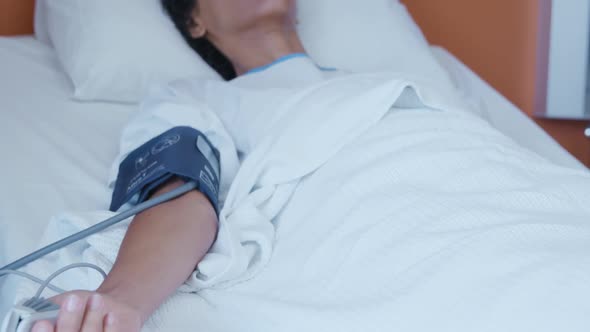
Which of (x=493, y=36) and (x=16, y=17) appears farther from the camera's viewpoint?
(x=493, y=36)

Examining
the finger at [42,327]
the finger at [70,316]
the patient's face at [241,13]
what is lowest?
the patient's face at [241,13]

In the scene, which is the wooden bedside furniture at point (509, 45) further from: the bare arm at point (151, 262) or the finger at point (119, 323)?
the finger at point (119, 323)

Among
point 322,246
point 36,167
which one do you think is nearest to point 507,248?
point 322,246

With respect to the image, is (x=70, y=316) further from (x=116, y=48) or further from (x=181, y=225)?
→ (x=116, y=48)

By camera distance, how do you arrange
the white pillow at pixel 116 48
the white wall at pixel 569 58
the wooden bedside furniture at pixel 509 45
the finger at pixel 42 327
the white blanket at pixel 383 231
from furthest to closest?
the wooden bedside furniture at pixel 509 45 → the white wall at pixel 569 58 → the white pillow at pixel 116 48 → the white blanket at pixel 383 231 → the finger at pixel 42 327

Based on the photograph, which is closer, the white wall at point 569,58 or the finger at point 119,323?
the finger at point 119,323

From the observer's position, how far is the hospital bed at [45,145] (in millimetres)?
1059

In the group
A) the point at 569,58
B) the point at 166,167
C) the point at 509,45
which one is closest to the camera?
the point at 166,167

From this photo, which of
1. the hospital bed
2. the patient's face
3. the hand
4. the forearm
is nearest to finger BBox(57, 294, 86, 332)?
the hand

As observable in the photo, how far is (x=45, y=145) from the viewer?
3.91ft

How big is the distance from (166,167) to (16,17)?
85cm

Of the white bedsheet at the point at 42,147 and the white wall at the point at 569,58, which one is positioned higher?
the white bedsheet at the point at 42,147

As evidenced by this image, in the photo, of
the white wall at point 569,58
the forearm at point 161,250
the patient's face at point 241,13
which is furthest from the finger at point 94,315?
the white wall at point 569,58

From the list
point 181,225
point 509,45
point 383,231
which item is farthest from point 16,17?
point 509,45
